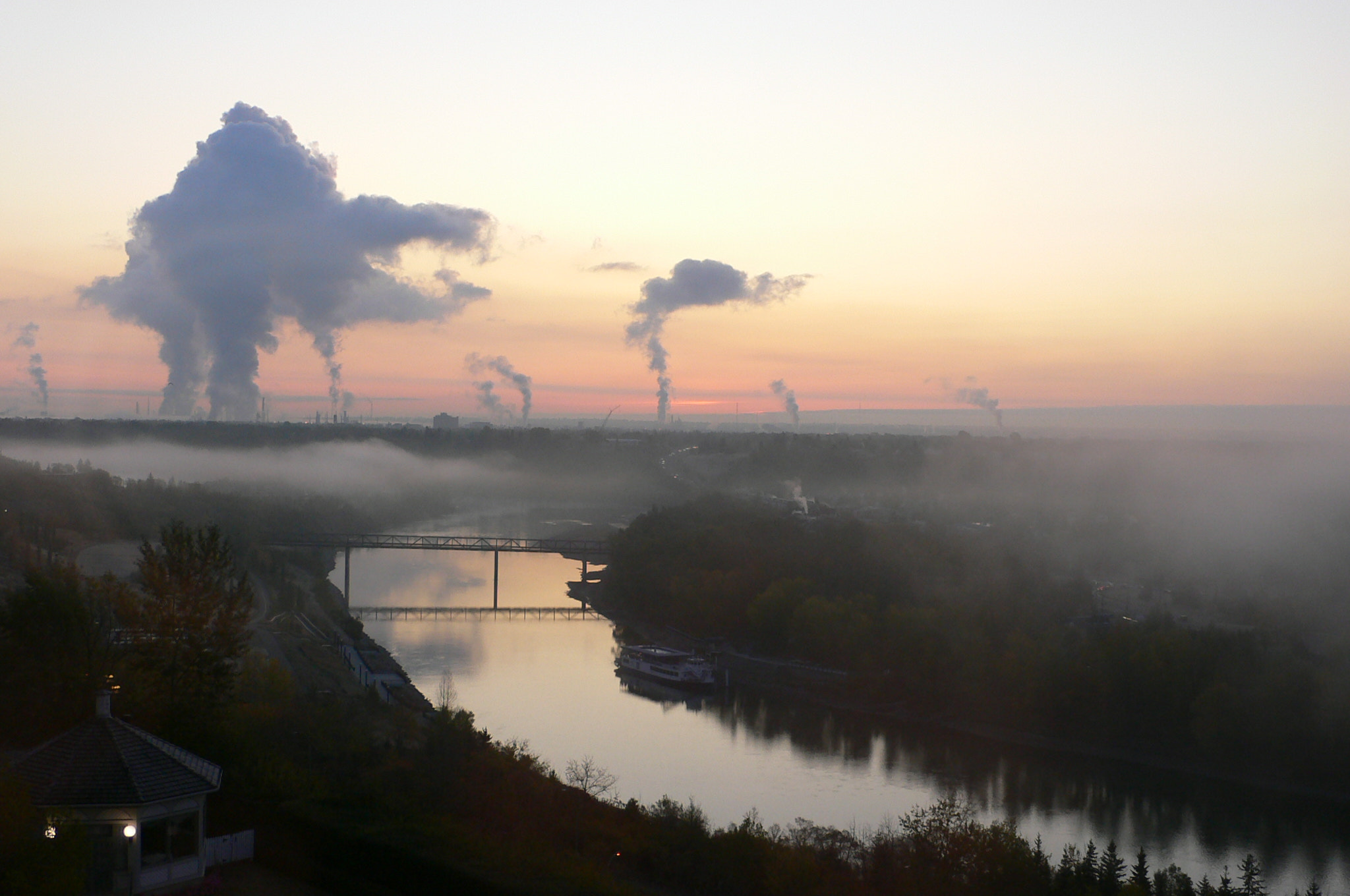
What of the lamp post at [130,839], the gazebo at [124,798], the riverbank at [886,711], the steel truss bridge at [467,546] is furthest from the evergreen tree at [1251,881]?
the steel truss bridge at [467,546]

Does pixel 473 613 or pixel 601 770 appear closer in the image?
pixel 601 770

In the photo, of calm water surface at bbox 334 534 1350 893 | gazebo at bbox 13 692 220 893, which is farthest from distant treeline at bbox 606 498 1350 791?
gazebo at bbox 13 692 220 893

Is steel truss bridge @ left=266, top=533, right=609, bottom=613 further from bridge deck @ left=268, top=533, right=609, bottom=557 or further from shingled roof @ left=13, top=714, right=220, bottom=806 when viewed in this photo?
Result: shingled roof @ left=13, top=714, right=220, bottom=806

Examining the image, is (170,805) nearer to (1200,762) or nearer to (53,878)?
Answer: (53,878)

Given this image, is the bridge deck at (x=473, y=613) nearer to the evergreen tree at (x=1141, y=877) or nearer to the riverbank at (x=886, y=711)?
the riverbank at (x=886, y=711)

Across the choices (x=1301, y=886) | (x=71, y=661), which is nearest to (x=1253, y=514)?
(x=1301, y=886)

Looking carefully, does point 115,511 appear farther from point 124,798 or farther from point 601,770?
point 124,798

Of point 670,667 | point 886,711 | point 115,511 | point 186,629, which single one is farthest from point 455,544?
point 186,629
